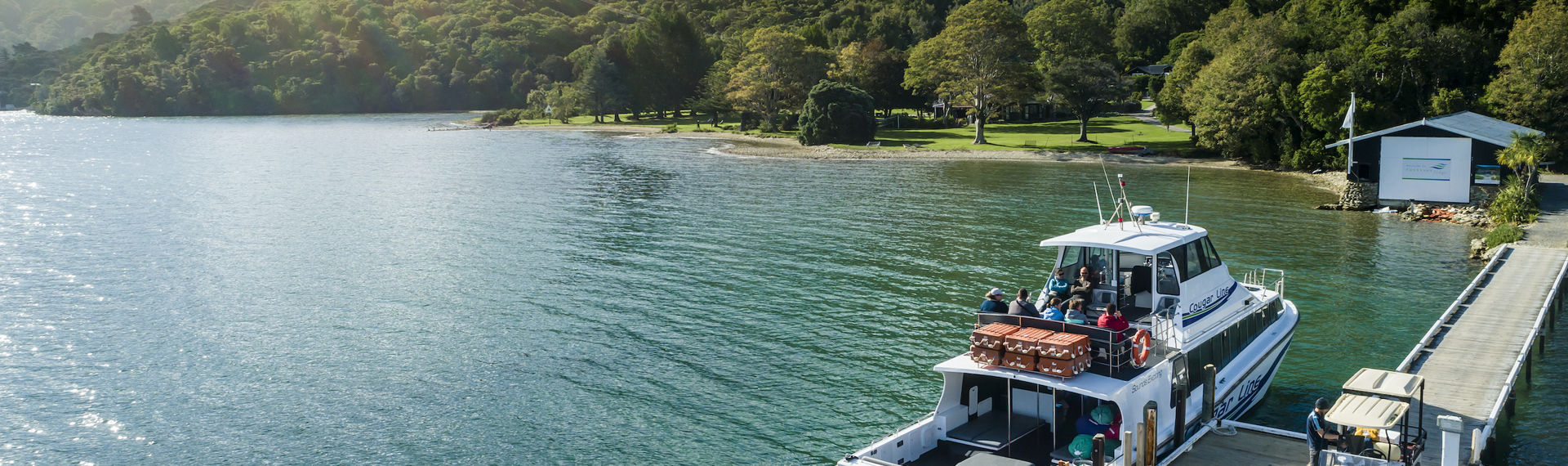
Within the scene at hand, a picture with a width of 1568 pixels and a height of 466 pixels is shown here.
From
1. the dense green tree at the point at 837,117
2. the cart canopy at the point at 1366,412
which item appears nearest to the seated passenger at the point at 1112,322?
the cart canopy at the point at 1366,412

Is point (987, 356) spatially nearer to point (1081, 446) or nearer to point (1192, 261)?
point (1081, 446)

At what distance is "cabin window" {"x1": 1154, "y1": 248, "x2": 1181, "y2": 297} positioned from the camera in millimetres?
17781

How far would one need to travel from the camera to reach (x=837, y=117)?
9294cm

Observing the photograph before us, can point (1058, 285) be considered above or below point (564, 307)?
above

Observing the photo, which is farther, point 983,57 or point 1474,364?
point 983,57

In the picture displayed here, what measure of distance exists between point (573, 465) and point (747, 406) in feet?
14.3

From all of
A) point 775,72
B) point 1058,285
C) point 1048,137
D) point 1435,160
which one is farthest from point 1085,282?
point 775,72

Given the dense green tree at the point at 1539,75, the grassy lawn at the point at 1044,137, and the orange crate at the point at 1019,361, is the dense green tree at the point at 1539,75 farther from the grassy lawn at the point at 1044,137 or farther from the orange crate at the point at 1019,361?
the orange crate at the point at 1019,361

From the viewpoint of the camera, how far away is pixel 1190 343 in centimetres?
1702

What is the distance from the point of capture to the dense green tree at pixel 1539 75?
53000 mm

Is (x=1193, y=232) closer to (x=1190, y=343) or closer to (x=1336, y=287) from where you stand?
(x=1190, y=343)

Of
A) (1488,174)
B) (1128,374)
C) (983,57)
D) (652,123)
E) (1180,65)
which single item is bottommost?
(1128,374)

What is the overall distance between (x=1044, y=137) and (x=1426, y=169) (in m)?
45.1

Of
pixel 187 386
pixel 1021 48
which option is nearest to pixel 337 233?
pixel 187 386
